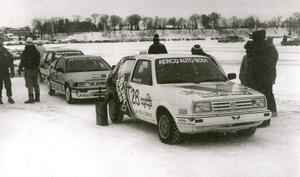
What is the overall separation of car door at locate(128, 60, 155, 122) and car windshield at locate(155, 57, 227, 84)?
249 millimetres

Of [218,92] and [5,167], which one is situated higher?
[218,92]

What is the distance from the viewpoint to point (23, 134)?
32.8ft

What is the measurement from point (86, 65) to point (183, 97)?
7755 millimetres

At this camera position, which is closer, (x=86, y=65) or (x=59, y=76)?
(x=86, y=65)

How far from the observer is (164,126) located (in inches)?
351

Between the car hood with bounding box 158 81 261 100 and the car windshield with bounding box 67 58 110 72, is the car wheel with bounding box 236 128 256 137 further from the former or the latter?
the car windshield with bounding box 67 58 110 72

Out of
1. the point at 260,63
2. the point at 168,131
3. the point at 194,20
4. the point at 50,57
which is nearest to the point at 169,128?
the point at 168,131

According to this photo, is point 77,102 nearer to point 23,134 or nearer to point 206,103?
point 23,134

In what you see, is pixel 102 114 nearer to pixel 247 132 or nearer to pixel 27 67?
pixel 247 132

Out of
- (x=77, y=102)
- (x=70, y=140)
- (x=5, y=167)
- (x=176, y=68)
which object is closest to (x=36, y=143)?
(x=70, y=140)

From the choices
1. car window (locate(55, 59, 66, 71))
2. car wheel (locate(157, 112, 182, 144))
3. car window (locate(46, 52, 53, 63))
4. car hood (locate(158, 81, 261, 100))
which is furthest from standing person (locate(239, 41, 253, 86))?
car window (locate(46, 52, 53, 63))

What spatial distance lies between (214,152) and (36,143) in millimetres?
3157

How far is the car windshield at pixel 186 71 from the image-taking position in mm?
9516

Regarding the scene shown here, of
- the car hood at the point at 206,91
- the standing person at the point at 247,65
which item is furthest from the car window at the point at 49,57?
the car hood at the point at 206,91
